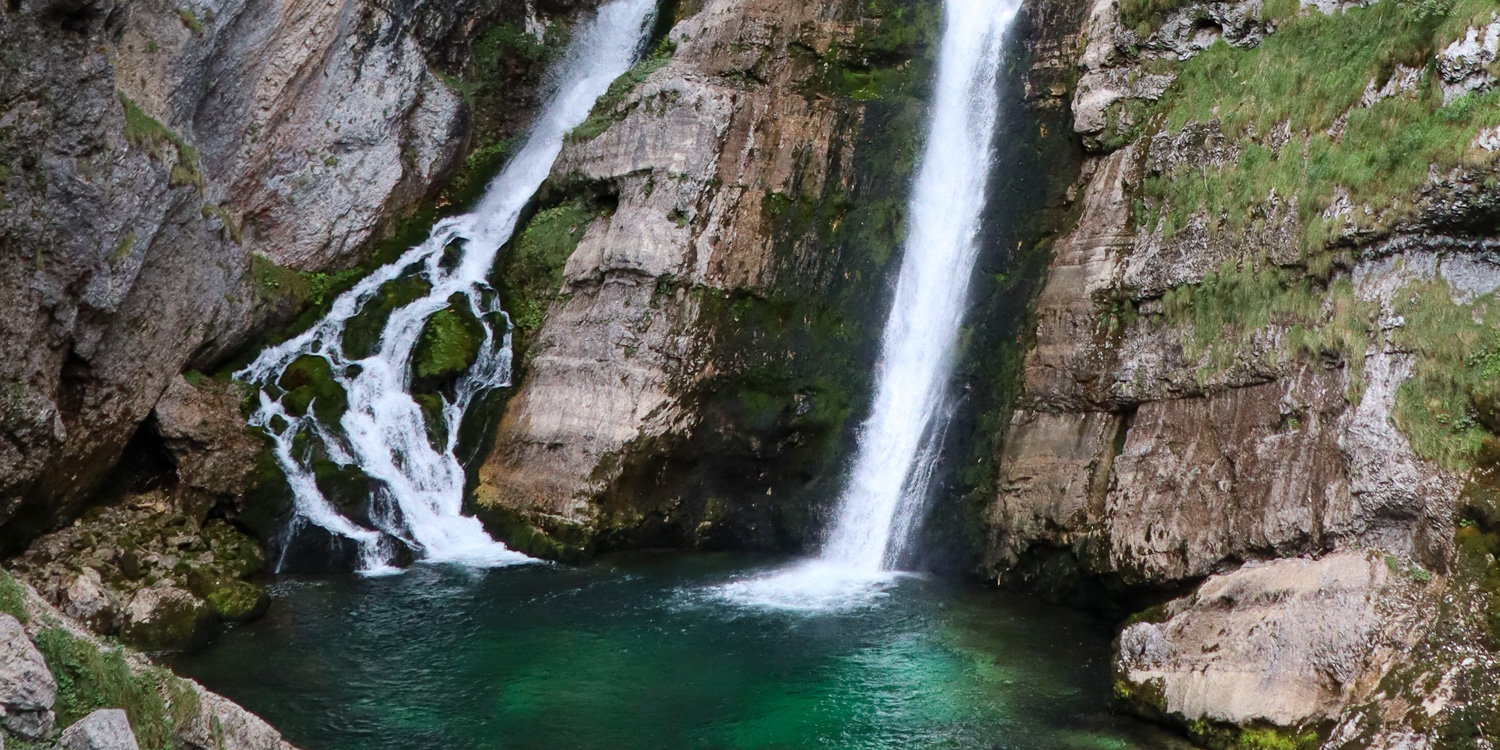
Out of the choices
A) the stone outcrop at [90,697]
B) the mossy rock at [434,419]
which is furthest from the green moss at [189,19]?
the stone outcrop at [90,697]

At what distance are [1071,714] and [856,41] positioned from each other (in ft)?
39.6

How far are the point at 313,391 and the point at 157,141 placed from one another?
170 inches

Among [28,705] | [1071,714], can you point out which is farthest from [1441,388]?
[28,705]

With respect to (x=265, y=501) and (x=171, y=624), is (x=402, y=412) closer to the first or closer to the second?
(x=265, y=501)

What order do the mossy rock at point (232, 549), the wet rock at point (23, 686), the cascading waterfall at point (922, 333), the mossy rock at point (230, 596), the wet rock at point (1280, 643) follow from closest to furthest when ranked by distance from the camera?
the wet rock at point (23, 686)
the wet rock at point (1280, 643)
the mossy rock at point (230, 596)
the mossy rock at point (232, 549)
the cascading waterfall at point (922, 333)

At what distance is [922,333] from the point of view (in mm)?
16500

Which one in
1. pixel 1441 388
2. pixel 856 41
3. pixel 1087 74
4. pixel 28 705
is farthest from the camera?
pixel 856 41

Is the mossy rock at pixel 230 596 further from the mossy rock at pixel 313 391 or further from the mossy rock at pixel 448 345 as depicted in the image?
the mossy rock at pixel 448 345

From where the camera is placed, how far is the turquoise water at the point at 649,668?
9859 mm

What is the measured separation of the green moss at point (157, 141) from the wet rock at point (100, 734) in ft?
29.8

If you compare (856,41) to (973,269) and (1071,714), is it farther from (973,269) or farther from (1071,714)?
(1071,714)

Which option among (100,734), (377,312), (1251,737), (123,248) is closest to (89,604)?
(123,248)

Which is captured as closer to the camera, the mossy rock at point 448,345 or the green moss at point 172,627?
the green moss at point 172,627

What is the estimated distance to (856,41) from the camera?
1848 centimetres
